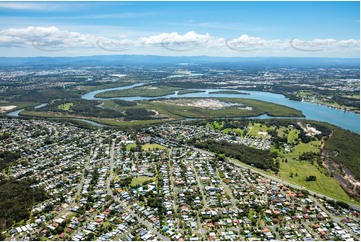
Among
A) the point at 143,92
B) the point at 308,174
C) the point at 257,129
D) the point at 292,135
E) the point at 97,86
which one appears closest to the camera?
the point at 308,174

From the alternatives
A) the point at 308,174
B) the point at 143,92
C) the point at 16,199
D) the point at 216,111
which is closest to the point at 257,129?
the point at 216,111

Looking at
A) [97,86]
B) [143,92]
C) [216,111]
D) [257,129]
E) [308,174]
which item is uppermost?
[97,86]

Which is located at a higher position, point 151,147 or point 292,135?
point 292,135

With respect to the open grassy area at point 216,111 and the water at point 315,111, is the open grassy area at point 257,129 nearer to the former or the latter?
the open grassy area at point 216,111

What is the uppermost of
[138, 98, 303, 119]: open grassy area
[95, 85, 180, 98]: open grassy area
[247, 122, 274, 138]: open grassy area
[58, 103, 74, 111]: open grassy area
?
[95, 85, 180, 98]: open grassy area

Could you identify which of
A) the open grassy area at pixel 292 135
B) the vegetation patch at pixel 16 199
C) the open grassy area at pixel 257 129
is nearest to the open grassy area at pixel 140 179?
the vegetation patch at pixel 16 199

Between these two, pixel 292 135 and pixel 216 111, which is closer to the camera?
pixel 292 135

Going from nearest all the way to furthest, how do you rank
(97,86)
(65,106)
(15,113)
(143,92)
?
1. (15,113)
2. (65,106)
3. (143,92)
4. (97,86)

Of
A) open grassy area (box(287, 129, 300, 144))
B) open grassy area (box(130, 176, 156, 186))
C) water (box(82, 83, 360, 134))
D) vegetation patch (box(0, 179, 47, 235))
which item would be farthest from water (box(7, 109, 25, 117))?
open grassy area (box(287, 129, 300, 144))

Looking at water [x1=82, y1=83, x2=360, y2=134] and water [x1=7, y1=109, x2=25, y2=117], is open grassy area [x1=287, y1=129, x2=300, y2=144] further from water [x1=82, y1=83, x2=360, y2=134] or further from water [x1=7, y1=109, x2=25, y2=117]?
water [x1=7, y1=109, x2=25, y2=117]

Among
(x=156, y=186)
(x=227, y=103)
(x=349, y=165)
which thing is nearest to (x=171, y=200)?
(x=156, y=186)

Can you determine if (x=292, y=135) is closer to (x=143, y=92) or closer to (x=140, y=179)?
(x=140, y=179)
